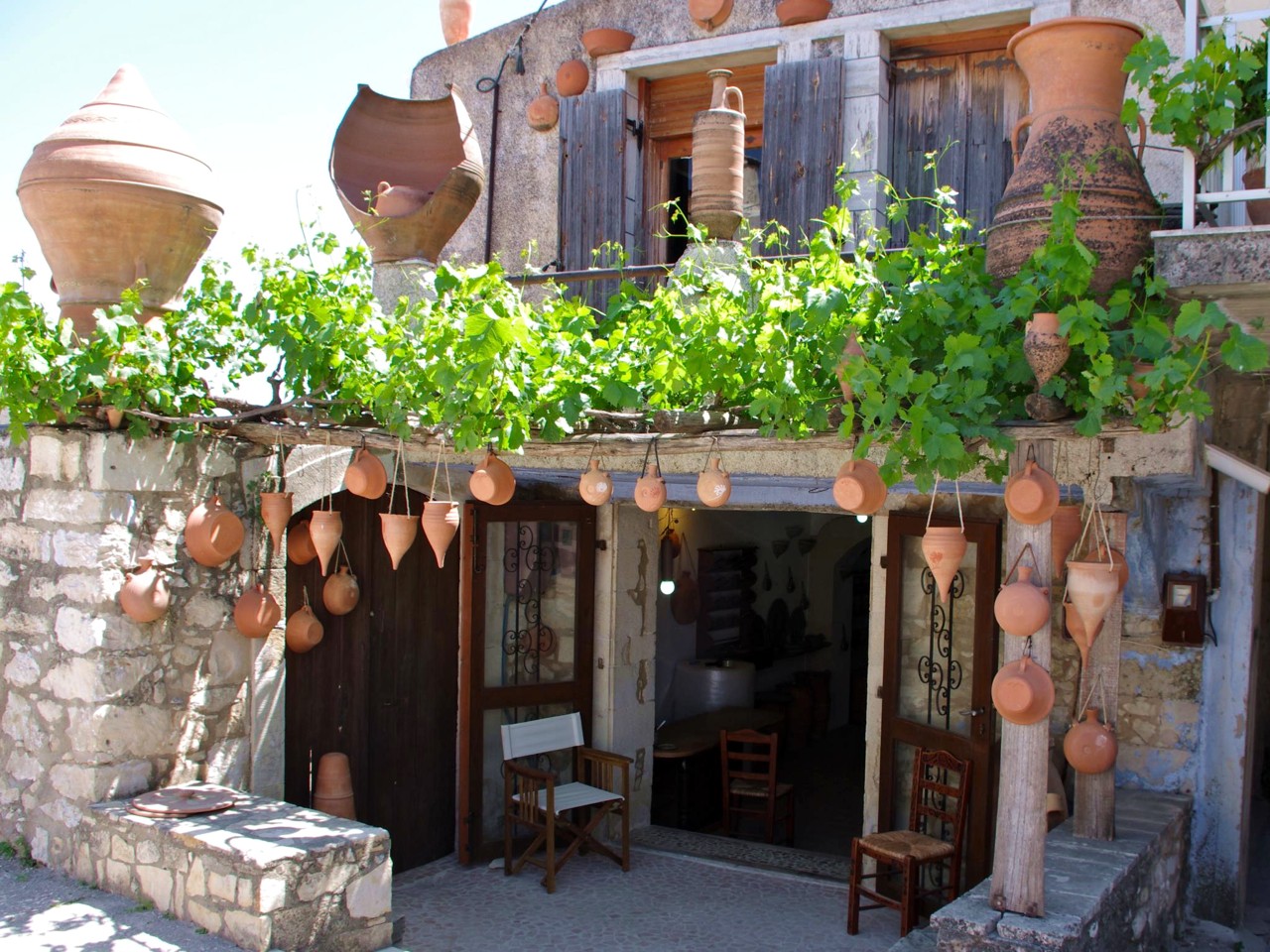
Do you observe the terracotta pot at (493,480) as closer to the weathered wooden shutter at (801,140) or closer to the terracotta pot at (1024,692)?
the terracotta pot at (1024,692)

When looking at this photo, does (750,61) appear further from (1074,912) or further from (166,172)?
(1074,912)

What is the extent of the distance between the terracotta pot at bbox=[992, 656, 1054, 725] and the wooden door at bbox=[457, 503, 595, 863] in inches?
157

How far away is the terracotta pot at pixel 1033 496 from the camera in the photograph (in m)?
3.69

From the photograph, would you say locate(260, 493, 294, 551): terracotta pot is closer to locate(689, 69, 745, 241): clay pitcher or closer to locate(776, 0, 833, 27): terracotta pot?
locate(689, 69, 745, 241): clay pitcher

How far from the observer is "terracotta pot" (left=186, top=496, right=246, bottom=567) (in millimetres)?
5262

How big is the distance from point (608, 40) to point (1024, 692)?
531cm

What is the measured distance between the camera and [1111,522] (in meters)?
5.21

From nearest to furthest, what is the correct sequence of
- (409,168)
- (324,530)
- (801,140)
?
(324,530)
(409,168)
(801,140)

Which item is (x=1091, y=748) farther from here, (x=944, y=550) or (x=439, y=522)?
(x=439, y=522)

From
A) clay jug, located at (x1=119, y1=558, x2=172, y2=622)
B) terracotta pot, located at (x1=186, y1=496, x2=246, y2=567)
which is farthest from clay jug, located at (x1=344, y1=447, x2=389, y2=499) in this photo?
clay jug, located at (x1=119, y1=558, x2=172, y2=622)

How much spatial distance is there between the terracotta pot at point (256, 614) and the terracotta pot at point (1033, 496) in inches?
140

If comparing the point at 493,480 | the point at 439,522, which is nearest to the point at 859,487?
the point at 493,480

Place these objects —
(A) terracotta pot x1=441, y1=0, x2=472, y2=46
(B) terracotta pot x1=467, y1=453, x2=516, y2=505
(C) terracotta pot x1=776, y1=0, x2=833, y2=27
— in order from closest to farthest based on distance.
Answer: (B) terracotta pot x1=467, y1=453, x2=516, y2=505, (C) terracotta pot x1=776, y1=0, x2=833, y2=27, (A) terracotta pot x1=441, y1=0, x2=472, y2=46

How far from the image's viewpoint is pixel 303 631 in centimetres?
598
